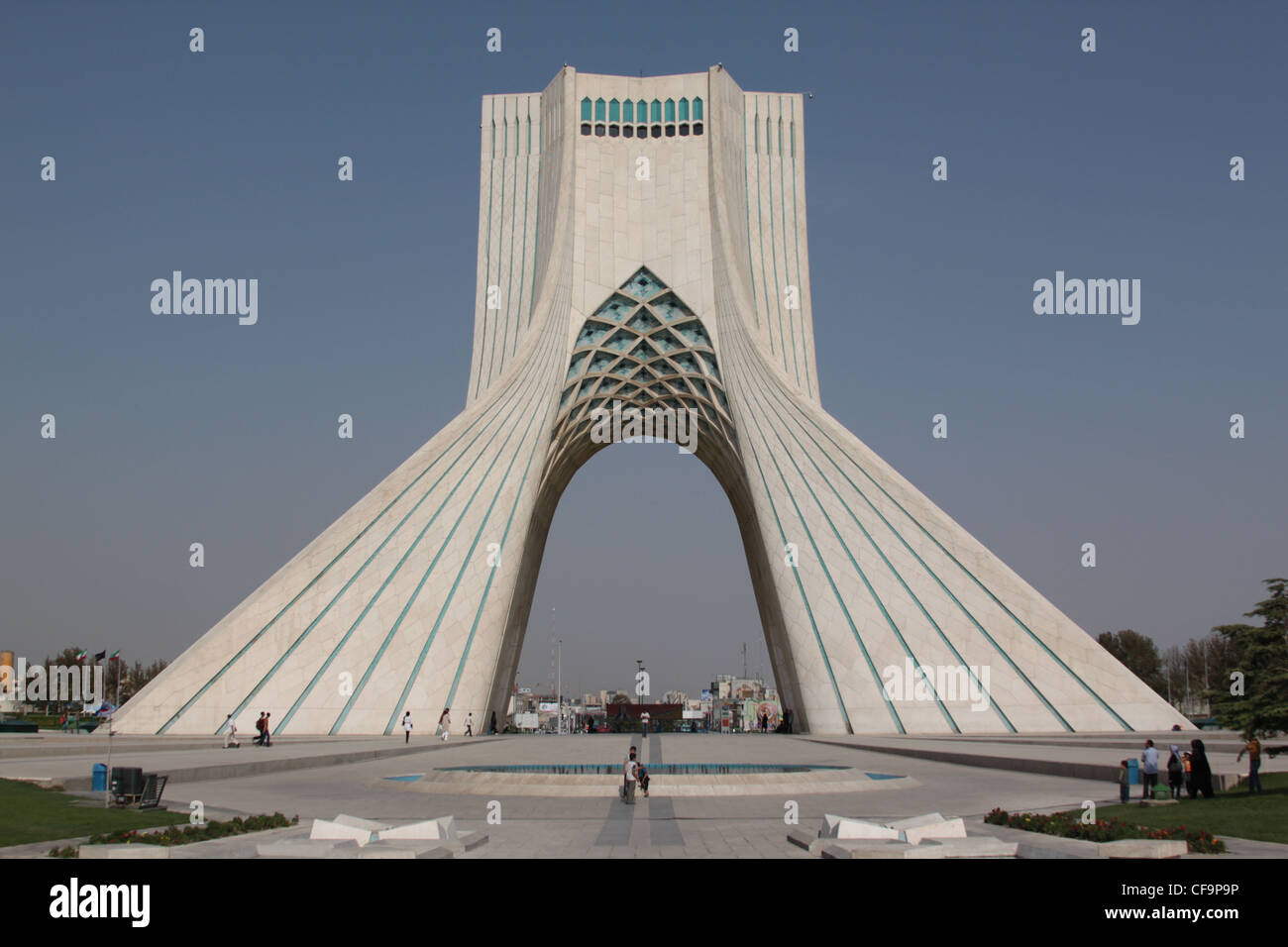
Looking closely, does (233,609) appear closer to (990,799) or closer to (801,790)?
(801,790)

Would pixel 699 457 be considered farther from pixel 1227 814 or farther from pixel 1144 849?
pixel 1144 849

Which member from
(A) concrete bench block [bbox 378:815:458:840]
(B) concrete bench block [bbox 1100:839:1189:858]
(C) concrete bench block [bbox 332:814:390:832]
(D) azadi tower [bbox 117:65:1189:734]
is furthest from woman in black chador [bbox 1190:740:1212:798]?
(D) azadi tower [bbox 117:65:1189:734]

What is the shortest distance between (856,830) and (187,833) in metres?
4.42

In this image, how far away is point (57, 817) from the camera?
27.6 ft

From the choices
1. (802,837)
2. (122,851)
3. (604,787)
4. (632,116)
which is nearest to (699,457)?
(632,116)

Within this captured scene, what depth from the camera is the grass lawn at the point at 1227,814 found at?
764 centimetres

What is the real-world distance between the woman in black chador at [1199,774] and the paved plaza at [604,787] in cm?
87

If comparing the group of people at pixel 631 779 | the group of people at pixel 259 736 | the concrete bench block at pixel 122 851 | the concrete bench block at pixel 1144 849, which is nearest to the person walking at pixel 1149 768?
the concrete bench block at pixel 1144 849

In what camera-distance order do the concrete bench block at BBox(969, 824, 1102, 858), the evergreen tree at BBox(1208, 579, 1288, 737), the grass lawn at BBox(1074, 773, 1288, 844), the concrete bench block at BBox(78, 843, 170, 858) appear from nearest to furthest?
the concrete bench block at BBox(78, 843, 170, 858) → the concrete bench block at BBox(969, 824, 1102, 858) → the grass lawn at BBox(1074, 773, 1288, 844) → the evergreen tree at BBox(1208, 579, 1288, 737)

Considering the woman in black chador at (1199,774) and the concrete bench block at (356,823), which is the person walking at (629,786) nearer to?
the concrete bench block at (356,823)

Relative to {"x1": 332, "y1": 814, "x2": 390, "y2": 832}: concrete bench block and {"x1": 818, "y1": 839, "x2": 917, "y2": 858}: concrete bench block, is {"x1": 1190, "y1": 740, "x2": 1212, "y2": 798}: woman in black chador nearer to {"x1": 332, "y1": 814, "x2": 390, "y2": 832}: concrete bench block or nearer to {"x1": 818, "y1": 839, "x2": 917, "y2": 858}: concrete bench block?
{"x1": 818, "y1": 839, "x2": 917, "y2": 858}: concrete bench block

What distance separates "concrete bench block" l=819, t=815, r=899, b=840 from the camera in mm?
6520

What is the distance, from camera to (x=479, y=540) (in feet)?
74.5

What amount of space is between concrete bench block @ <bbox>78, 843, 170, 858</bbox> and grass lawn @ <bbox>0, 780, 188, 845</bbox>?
1505 mm
